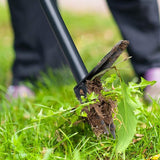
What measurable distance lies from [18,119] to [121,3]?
2.69ft

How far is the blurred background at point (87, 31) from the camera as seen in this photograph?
2643mm

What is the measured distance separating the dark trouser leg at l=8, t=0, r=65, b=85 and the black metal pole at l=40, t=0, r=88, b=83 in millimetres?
1010

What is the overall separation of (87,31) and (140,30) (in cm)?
174

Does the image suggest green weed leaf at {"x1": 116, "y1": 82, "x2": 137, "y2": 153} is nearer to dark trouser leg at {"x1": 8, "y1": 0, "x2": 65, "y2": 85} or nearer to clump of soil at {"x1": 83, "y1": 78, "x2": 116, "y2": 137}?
clump of soil at {"x1": 83, "y1": 78, "x2": 116, "y2": 137}

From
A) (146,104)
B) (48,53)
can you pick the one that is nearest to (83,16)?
(48,53)

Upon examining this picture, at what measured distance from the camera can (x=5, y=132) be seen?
1.20 meters

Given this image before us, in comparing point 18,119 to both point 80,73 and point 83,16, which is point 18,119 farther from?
point 83,16

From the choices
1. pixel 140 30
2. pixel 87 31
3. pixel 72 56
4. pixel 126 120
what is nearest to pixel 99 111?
pixel 126 120

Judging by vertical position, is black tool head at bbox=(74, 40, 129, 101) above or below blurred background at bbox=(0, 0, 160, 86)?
above

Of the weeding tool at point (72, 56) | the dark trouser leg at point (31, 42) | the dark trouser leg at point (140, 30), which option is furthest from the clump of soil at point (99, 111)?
the dark trouser leg at point (31, 42)

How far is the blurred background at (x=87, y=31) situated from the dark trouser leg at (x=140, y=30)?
10 centimetres

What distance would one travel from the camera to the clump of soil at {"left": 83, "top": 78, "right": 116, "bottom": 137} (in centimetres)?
107

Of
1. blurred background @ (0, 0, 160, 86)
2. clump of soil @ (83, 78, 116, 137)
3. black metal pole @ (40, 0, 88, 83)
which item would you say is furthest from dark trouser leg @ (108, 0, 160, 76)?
clump of soil @ (83, 78, 116, 137)

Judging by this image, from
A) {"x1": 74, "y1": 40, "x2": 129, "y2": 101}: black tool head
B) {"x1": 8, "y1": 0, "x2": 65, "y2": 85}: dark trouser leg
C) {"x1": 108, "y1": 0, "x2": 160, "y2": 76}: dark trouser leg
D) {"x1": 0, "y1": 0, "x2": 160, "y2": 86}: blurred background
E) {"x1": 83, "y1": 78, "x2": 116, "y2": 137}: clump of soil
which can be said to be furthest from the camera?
{"x1": 0, "y1": 0, "x2": 160, "y2": 86}: blurred background
